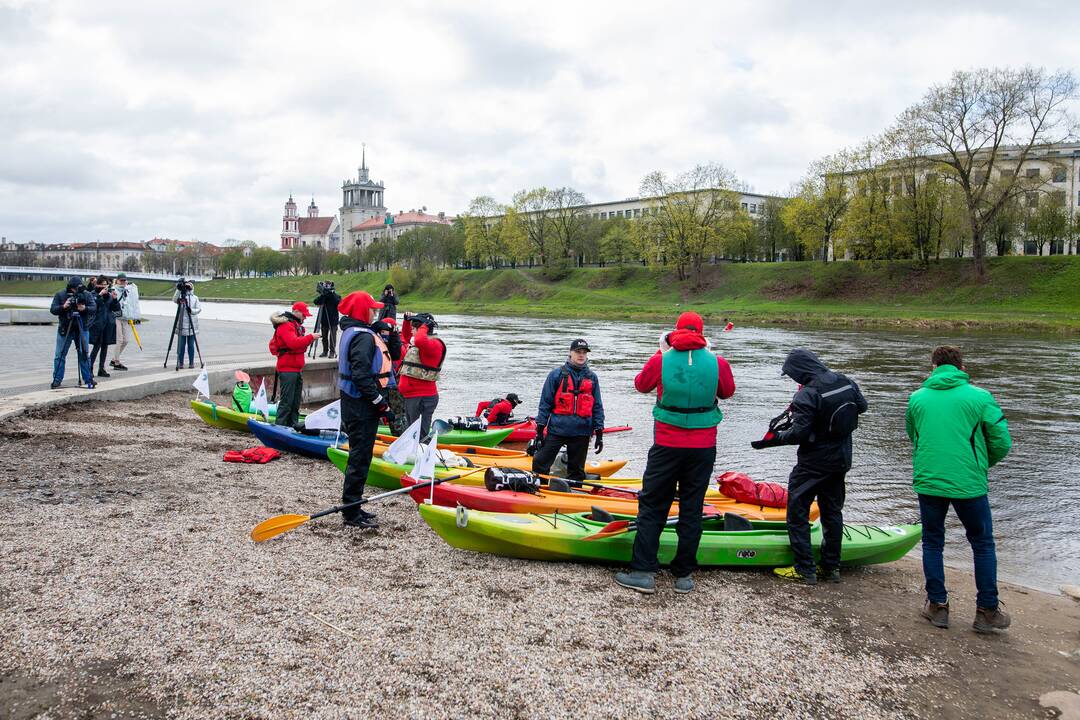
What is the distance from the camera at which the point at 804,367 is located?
20.9ft

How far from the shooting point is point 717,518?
24.3 ft

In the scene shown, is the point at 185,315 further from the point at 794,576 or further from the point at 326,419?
the point at 794,576

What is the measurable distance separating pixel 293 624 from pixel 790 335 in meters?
39.4

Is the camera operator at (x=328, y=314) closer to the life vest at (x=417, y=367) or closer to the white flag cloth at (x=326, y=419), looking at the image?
the white flag cloth at (x=326, y=419)

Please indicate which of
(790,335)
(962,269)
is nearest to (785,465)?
(790,335)

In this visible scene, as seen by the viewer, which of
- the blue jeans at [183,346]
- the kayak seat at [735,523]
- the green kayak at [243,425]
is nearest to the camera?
the kayak seat at [735,523]

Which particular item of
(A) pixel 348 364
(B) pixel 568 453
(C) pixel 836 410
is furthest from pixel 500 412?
(C) pixel 836 410

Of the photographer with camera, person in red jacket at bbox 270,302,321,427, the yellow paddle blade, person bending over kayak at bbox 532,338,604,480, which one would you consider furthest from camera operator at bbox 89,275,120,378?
person bending over kayak at bbox 532,338,604,480

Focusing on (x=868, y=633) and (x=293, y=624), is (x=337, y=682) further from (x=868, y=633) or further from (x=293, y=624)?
(x=868, y=633)

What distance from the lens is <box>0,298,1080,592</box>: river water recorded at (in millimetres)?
9414

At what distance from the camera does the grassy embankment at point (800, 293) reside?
47.3m

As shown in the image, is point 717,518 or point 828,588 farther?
point 717,518

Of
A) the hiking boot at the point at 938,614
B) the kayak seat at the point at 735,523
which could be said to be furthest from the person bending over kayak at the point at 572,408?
the hiking boot at the point at 938,614

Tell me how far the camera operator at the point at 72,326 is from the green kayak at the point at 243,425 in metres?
2.21
